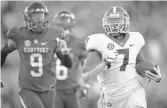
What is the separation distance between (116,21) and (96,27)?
5.73 metres

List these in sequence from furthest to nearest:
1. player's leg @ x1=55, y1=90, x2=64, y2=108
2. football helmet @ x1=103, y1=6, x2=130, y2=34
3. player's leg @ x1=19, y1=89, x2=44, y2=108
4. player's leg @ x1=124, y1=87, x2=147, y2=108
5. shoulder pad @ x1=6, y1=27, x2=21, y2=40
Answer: player's leg @ x1=55, y1=90, x2=64, y2=108, shoulder pad @ x1=6, y1=27, x2=21, y2=40, player's leg @ x1=19, y1=89, x2=44, y2=108, football helmet @ x1=103, y1=6, x2=130, y2=34, player's leg @ x1=124, y1=87, x2=147, y2=108

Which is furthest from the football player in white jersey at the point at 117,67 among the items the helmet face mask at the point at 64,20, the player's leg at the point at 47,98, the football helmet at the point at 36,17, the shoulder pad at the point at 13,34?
the helmet face mask at the point at 64,20

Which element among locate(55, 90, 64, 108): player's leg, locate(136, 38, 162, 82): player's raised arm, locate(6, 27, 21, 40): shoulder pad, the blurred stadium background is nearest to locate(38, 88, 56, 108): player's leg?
locate(6, 27, 21, 40): shoulder pad

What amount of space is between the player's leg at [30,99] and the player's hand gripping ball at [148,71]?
122 cm

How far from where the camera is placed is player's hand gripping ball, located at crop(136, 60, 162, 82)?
483 centimetres

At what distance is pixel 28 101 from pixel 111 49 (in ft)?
3.85

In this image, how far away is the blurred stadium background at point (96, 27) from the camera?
32.3ft

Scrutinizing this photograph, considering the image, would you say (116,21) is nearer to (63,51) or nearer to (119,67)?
(119,67)

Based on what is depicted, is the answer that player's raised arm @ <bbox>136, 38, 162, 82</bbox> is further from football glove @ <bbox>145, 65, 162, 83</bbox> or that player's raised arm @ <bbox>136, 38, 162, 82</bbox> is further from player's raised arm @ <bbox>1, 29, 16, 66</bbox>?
player's raised arm @ <bbox>1, 29, 16, 66</bbox>

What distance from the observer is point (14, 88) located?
9.91m

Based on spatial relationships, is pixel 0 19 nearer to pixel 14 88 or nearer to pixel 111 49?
pixel 14 88

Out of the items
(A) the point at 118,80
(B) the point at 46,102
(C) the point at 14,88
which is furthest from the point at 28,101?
(C) the point at 14,88

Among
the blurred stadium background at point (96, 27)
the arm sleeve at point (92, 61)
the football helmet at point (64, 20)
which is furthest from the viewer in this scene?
the blurred stadium background at point (96, 27)

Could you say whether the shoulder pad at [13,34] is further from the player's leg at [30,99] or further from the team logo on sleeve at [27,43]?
the player's leg at [30,99]
